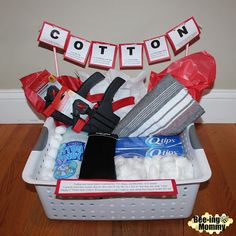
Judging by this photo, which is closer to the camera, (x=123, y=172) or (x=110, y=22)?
(x=123, y=172)

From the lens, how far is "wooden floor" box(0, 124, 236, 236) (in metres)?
0.80

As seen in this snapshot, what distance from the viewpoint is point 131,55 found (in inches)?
44.2

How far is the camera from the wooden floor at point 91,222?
0.80 m

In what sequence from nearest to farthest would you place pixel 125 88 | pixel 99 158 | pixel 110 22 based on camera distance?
1. pixel 99 158
2. pixel 125 88
3. pixel 110 22

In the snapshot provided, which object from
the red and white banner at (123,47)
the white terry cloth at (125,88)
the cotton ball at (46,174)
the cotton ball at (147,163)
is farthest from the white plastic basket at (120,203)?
the red and white banner at (123,47)

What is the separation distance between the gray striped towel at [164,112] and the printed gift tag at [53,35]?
1.27 feet

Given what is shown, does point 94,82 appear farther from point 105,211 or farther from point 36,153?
point 105,211

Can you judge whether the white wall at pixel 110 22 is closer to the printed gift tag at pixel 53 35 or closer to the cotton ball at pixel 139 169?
the printed gift tag at pixel 53 35

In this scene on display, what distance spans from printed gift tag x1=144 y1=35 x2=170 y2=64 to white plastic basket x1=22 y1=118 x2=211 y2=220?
42cm

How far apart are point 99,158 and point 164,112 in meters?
0.27

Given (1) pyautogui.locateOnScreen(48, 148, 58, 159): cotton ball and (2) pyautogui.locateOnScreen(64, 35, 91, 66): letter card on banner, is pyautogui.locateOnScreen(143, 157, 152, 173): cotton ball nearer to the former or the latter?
(1) pyautogui.locateOnScreen(48, 148, 58, 159): cotton ball

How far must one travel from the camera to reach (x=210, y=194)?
0.93 metres

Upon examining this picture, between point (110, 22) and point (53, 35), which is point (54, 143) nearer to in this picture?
point (53, 35)

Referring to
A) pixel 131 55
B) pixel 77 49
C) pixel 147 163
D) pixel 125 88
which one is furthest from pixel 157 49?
pixel 147 163
